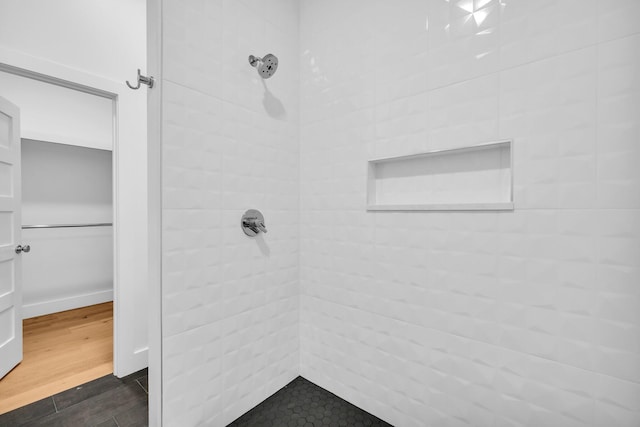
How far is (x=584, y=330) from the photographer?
0.82 metres

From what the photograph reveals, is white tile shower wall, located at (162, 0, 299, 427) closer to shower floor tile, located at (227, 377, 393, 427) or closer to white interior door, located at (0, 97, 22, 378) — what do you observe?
shower floor tile, located at (227, 377, 393, 427)

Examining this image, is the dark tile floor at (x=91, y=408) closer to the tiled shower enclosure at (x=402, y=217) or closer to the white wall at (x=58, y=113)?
the tiled shower enclosure at (x=402, y=217)

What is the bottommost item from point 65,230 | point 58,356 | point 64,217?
point 58,356

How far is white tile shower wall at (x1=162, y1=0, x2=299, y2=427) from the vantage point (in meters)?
1.07

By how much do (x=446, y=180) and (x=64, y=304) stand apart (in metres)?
3.71

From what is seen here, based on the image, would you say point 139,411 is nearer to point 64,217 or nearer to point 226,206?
Result: point 226,206

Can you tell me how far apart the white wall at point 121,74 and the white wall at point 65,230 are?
71.1 inches

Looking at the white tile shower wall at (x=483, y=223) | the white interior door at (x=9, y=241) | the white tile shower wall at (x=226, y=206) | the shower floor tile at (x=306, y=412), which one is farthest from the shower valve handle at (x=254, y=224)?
the white interior door at (x=9, y=241)

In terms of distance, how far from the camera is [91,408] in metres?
1.38

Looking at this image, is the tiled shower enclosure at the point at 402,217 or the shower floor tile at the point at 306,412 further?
the shower floor tile at the point at 306,412

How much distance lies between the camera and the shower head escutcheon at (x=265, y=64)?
1240 mm

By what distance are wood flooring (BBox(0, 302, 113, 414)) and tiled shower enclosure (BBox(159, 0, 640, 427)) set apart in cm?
106

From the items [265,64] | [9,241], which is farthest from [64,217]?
[265,64]

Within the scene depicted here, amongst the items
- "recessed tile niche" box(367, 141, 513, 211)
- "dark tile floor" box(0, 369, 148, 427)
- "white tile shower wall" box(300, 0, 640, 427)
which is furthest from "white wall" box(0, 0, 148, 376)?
"recessed tile niche" box(367, 141, 513, 211)
